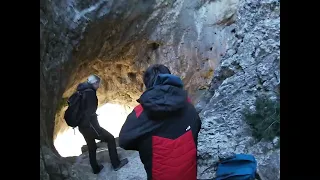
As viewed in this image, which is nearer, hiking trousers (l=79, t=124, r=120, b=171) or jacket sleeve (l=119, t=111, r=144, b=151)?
jacket sleeve (l=119, t=111, r=144, b=151)

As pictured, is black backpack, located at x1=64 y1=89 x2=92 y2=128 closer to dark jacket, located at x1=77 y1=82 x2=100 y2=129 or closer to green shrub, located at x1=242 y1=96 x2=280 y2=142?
dark jacket, located at x1=77 y1=82 x2=100 y2=129

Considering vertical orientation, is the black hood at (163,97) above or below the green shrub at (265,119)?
above

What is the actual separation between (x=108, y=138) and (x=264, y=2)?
128 cm

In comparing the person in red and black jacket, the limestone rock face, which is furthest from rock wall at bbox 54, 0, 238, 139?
the person in red and black jacket

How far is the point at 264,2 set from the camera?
8.34ft

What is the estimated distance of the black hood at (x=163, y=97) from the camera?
1.46 metres

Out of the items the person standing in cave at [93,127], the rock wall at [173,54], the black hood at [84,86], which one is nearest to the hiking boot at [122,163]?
the person standing in cave at [93,127]

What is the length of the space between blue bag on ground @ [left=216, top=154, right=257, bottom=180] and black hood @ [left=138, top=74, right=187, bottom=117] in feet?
1.20

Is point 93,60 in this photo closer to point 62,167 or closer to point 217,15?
point 217,15

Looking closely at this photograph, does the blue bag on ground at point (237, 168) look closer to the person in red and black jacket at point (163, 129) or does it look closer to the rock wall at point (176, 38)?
→ the person in red and black jacket at point (163, 129)

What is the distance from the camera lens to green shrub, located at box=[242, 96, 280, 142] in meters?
1.96

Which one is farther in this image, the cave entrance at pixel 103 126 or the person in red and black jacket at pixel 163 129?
the cave entrance at pixel 103 126
